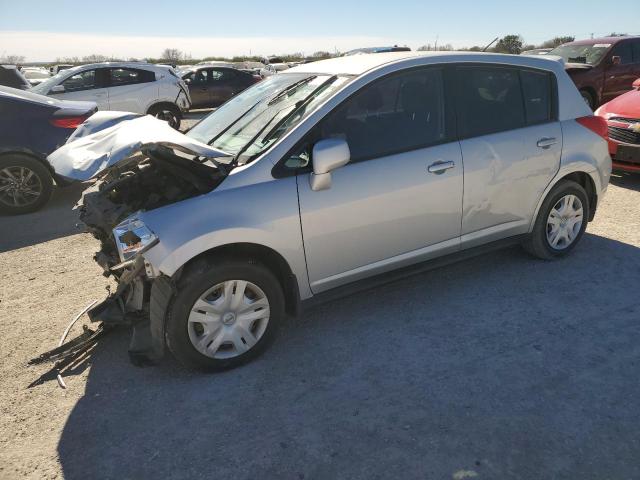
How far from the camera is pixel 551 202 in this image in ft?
13.9

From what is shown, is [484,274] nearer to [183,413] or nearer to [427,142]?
[427,142]

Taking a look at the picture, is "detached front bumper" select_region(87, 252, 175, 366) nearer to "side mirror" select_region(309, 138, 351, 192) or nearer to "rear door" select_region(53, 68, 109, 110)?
"side mirror" select_region(309, 138, 351, 192)

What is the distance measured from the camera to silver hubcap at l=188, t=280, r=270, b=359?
118 inches

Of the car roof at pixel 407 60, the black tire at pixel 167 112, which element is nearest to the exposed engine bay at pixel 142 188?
the car roof at pixel 407 60

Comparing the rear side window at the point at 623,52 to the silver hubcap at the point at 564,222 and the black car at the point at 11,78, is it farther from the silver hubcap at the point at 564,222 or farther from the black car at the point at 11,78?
the black car at the point at 11,78

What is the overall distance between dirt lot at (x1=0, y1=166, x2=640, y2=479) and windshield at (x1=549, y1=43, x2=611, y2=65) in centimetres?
908

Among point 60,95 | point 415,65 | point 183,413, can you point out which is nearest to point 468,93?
point 415,65

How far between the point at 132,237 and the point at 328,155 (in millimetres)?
1235

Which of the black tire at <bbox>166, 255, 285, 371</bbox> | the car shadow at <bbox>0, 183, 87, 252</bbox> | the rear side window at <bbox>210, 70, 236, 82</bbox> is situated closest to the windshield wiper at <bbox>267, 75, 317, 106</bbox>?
the black tire at <bbox>166, 255, 285, 371</bbox>

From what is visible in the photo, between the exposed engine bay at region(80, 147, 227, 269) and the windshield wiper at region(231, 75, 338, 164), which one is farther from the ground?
the windshield wiper at region(231, 75, 338, 164)

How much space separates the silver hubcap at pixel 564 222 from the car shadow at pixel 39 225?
16.6 feet

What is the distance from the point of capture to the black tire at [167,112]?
11.8m

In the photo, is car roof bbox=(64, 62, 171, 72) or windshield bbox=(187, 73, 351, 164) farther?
car roof bbox=(64, 62, 171, 72)

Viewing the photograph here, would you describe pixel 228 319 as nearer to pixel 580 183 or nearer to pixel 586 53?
pixel 580 183
